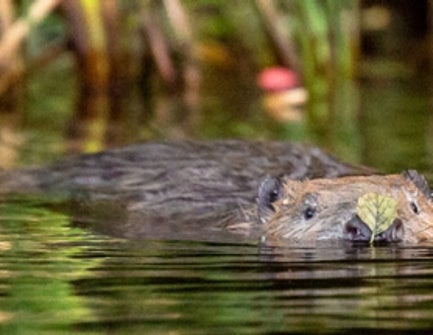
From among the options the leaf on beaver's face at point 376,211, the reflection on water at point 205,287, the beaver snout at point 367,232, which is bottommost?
the reflection on water at point 205,287

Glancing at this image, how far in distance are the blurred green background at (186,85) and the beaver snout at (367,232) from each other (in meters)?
3.13

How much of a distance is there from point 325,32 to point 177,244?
6924 mm

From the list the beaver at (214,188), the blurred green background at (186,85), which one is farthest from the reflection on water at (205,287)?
the blurred green background at (186,85)

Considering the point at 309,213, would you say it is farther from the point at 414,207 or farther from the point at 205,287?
the point at 205,287

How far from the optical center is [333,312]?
430cm

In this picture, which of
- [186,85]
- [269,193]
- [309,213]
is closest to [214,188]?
[269,193]

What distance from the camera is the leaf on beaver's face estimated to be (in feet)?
19.3

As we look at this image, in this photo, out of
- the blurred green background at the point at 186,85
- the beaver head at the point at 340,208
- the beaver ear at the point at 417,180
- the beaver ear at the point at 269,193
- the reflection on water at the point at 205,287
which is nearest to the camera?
the reflection on water at the point at 205,287

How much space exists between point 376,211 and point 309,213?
1.67 feet

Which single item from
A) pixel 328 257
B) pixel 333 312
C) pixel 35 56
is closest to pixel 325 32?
pixel 35 56

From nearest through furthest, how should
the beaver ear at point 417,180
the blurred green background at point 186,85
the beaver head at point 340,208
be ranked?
the beaver head at point 340,208 < the beaver ear at point 417,180 < the blurred green background at point 186,85

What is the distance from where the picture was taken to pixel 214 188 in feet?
25.8

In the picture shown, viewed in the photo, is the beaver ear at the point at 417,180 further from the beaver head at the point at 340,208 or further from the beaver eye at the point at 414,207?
the beaver eye at the point at 414,207

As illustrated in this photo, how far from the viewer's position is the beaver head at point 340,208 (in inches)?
239
